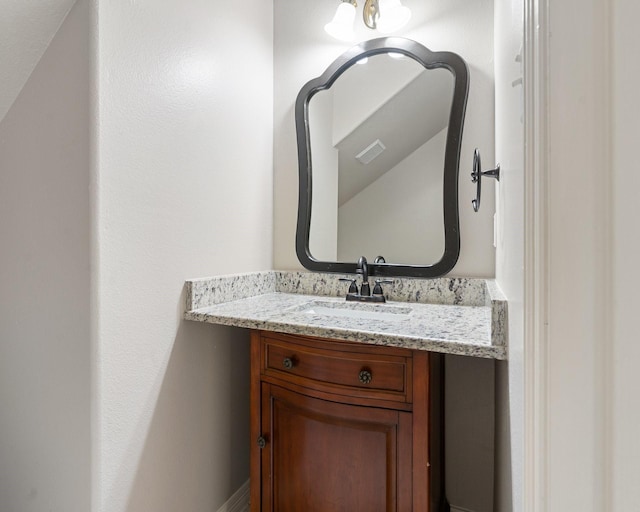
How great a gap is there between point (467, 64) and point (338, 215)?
0.80m

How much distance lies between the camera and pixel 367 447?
3.56 feet

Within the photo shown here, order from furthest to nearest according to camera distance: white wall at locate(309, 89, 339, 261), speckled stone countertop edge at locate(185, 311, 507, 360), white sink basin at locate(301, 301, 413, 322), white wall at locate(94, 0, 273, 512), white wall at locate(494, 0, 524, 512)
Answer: white wall at locate(309, 89, 339, 261), white sink basin at locate(301, 301, 413, 322), white wall at locate(94, 0, 273, 512), speckled stone countertop edge at locate(185, 311, 507, 360), white wall at locate(494, 0, 524, 512)

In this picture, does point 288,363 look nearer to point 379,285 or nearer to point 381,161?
point 379,285

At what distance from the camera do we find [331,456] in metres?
1.14

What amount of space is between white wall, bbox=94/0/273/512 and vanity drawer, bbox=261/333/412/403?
38 centimetres

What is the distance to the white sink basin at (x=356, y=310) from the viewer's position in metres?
1.44

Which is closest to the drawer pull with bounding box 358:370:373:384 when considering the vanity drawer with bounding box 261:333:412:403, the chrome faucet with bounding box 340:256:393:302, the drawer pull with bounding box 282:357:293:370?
the vanity drawer with bounding box 261:333:412:403

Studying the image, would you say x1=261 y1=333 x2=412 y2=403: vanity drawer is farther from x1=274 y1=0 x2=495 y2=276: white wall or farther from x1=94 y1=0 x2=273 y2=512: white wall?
x1=274 y1=0 x2=495 y2=276: white wall

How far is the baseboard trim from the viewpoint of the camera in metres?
1.47
